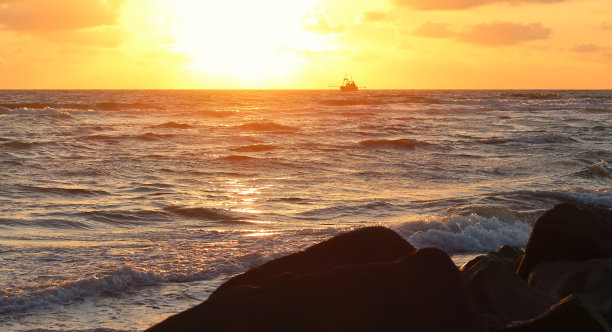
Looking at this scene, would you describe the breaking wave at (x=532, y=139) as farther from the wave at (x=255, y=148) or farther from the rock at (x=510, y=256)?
the rock at (x=510, y=256)

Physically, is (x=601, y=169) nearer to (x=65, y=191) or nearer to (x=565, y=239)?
(x=565, y=239)

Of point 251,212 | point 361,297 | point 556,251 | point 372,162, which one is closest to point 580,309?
point 361,297

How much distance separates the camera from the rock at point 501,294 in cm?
442

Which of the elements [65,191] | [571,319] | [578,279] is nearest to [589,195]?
[578,279]

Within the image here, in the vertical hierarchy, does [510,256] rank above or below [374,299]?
below

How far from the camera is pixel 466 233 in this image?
32.5 feet

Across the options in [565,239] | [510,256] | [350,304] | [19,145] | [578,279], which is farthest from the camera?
[19,145]

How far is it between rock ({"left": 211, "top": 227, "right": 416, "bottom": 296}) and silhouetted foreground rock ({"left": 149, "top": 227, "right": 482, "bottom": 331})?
19.0 inches

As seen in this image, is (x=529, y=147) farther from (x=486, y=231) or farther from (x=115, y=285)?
(x=115, y=285)

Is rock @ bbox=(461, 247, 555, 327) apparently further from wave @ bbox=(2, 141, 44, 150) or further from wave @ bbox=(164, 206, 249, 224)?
wave @ bbox=(2, 141, 44, 150)

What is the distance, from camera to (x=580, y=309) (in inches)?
147

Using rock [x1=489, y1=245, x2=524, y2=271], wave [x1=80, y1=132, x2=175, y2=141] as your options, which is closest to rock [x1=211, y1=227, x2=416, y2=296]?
rock [x1=489, y1=245, x2=524, y2=271]

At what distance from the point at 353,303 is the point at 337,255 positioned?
859 mm

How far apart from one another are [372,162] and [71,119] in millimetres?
24801
